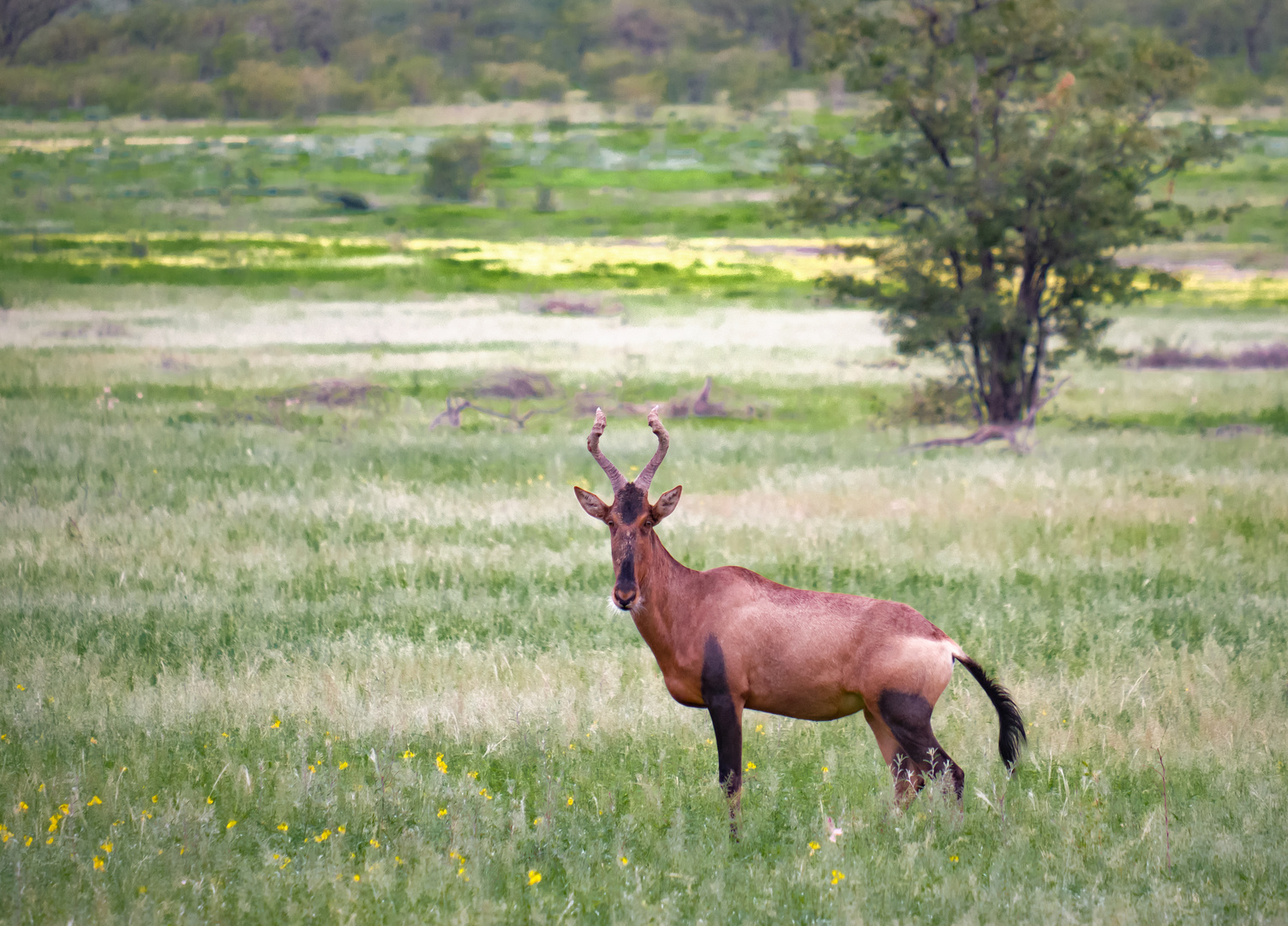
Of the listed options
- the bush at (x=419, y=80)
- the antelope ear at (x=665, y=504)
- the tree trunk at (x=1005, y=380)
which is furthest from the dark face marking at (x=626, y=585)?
the bush at (x=419, y=80)

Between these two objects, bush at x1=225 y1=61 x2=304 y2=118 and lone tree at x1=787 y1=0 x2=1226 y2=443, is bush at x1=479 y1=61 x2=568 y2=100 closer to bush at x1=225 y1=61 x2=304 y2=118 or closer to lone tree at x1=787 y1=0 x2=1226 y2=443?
bush at x1=225 y1=61 x2=304 y2=118

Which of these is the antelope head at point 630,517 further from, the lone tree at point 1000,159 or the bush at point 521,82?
the bush at point 521,82

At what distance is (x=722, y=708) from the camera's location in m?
6.86

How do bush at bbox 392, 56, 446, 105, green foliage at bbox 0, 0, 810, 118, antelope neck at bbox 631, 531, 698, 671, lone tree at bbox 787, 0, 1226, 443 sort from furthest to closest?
1. bush at bbox 392, 56, 446, 105
2. green foliage at bbox 0, 0, 810, 118
3. lone tree at bbox 787, 0, 1226, 443
4. antelope neck at bbox 631, 531, 698, 671

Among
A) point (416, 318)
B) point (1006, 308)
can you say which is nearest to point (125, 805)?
point (1006, 308)

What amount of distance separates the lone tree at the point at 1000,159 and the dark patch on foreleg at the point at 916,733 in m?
16.3

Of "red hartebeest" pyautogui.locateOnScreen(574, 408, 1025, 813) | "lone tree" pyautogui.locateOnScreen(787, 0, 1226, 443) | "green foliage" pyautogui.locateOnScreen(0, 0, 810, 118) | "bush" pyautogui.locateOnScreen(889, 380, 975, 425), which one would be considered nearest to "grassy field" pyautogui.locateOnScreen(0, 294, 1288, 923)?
"red hartebeest" pyautogui.locateOnScreen(574, 408, 1025, 813)

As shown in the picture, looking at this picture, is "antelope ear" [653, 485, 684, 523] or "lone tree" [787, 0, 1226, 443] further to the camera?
"lone tree" [787, 0, 1226, 443]

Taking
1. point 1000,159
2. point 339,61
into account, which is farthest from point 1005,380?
point 339,61

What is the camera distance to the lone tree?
23.1 meters

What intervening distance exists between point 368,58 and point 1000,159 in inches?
5770

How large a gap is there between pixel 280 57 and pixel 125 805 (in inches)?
5644

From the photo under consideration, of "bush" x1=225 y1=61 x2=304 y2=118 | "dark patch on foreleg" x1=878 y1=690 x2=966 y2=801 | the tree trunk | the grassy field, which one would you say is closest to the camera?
the grassy field

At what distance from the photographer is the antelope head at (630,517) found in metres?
6.53
